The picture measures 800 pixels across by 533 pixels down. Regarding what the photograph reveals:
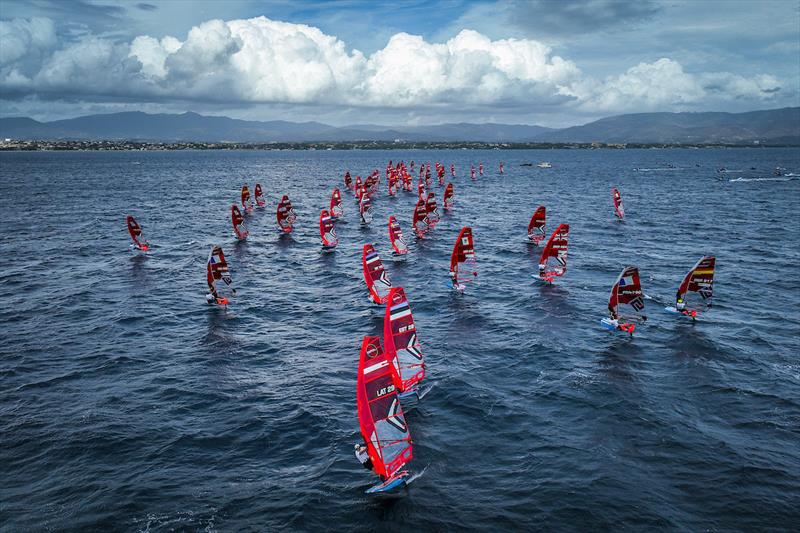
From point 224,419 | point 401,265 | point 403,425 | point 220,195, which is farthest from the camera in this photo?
point 220,195

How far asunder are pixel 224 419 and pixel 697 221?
73674mm

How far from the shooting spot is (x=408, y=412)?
2427cm

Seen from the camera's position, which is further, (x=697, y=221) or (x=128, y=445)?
(x=697, y=221)

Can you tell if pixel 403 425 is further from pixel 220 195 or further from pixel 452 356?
pixel 220 195

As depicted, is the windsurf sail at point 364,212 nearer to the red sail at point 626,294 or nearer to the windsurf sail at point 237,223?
the windsurf sail at point 237,223

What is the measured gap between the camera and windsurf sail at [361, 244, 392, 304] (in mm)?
36281

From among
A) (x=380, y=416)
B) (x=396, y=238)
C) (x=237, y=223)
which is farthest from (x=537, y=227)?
(x=380, y=416)

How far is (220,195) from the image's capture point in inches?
4577

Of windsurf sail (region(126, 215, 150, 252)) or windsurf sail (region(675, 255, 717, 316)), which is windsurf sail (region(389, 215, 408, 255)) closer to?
windsurf sail (region(126, 215, 150, 252))

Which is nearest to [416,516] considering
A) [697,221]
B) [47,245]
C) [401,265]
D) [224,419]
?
[224,419]

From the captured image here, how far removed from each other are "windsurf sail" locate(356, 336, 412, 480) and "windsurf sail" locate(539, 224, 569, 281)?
26789 millimetres

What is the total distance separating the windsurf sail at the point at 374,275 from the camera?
3628cm

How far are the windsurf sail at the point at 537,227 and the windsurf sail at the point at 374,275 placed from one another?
2688cm

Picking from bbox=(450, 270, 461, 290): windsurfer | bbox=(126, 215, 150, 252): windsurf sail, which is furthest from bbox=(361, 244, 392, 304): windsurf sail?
bbox=(126, 215, 150, 252): windsurf sail
